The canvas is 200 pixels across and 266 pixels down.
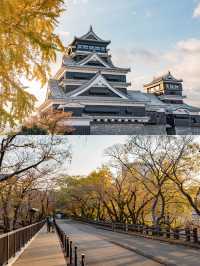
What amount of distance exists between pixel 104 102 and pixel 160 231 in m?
27.8

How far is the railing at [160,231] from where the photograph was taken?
18.9 m

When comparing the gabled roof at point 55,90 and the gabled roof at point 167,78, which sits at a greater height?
the gabled roof at point 167,78

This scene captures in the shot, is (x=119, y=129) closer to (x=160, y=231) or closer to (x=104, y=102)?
(x=104, y=102)

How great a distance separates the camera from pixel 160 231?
2412 centimetres

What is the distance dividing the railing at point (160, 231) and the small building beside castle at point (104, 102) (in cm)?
1300

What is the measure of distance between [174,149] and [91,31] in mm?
45395

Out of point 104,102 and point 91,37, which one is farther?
point 91,37

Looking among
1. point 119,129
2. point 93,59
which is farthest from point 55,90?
point 93,59

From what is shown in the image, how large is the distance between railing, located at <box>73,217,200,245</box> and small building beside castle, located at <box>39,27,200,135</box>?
1300 cm

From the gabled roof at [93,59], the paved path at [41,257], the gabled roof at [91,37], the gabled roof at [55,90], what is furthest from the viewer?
the gabled roof at [91,37]

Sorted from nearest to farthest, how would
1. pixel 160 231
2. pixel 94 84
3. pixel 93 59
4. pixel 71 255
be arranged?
pixel 71 255 → pixel 160 231 → pixel 94 84 → pixel 93 59

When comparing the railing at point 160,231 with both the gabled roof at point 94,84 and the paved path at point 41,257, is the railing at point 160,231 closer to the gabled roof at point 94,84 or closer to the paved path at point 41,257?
the paved path at point 41,257

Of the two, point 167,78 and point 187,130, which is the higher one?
point 167,78

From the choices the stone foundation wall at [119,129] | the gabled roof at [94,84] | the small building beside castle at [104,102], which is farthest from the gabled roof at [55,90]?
the stone foundation wall at [119,129]
